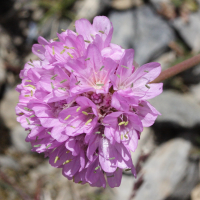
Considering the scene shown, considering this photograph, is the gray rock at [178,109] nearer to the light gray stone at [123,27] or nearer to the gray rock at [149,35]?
the gray rock at [149,35]

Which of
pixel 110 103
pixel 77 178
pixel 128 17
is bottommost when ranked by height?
pixel 77 178

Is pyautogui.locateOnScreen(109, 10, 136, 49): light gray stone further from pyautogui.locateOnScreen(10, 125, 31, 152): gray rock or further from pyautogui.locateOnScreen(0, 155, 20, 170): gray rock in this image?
pyautogui.locateOnScreen(0, 155, 20, 170): gray rock

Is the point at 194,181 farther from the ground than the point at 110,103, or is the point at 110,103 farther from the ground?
the point at 110,103

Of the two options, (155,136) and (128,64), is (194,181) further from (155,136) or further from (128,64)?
(128,64)

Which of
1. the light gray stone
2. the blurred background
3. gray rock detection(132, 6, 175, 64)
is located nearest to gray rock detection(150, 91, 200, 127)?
the blurred background

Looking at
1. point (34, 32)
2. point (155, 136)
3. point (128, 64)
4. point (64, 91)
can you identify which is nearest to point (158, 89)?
point (128, 64)

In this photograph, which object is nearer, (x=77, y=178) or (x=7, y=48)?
(x=77, y=178)
